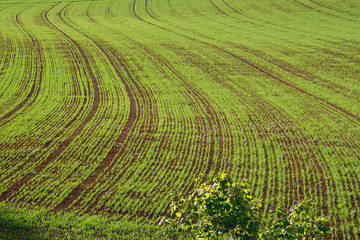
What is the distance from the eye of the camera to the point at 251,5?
3024 inches

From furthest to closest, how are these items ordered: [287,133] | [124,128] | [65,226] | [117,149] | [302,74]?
[302,74], [124,128], [287,133], [117,149], [65,226]

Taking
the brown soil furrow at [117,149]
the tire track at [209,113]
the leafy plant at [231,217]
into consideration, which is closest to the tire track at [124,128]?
the brown soil furrow at [117,149]

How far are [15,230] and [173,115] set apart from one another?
15036 mm

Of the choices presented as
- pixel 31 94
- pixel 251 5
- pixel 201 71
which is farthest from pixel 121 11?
pixel 31 94

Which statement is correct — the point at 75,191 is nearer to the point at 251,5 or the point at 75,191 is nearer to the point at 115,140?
the point at 115,140

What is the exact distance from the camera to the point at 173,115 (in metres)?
25.7

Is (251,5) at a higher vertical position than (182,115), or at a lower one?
higher

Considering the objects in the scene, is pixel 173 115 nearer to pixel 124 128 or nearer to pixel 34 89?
pixel 124 128

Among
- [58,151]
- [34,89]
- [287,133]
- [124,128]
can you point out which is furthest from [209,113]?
[34,89]

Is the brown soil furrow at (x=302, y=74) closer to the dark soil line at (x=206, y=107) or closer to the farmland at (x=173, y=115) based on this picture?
the farmland at (x=173, y=115)

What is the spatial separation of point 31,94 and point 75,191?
17175 mm

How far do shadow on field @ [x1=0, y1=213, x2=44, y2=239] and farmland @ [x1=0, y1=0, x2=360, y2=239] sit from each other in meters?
1.57

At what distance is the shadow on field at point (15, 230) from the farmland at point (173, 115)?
1.57 meters

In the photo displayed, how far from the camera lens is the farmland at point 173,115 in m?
15.8
